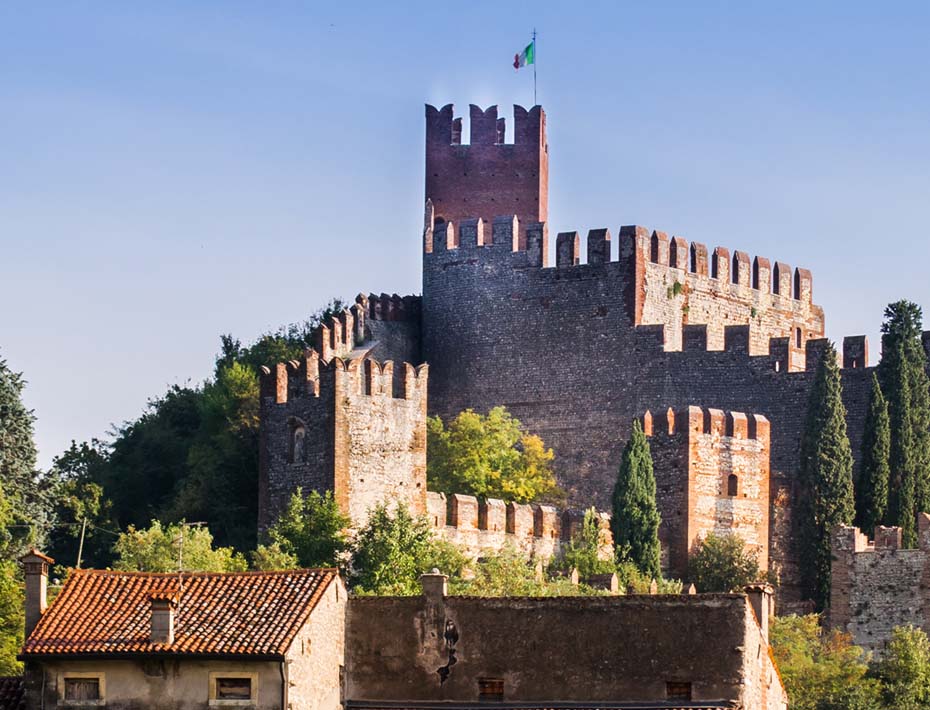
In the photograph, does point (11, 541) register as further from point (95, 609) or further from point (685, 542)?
point (95, 609)

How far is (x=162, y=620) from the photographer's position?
57312 mm

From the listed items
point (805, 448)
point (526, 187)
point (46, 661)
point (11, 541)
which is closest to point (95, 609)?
point (46, 661)

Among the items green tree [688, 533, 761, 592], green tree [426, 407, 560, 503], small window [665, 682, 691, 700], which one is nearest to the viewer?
small window [665, 682, 691, 700]

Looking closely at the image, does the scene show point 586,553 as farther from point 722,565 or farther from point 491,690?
point 491,690

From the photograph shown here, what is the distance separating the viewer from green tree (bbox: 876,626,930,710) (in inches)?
2990

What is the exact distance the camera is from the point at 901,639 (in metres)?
77.9

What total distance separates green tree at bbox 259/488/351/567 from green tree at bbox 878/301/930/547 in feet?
45.7

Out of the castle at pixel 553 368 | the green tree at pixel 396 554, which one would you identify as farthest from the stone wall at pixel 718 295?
the green tree at pixel 396 554

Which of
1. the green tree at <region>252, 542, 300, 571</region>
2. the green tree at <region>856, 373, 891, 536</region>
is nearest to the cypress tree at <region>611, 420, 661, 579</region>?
the green tree at <region>856, 373, 891, 536</region>

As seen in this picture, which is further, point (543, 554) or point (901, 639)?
point (543, 554)

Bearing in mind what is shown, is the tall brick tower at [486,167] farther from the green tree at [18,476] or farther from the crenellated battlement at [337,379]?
the green tree at [18,476]

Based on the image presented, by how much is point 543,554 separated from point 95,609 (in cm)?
2581

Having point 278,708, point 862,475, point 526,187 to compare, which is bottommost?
point 278,708

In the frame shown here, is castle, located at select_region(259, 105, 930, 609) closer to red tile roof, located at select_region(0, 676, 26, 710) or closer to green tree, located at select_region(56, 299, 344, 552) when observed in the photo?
green tree, located at select_region(56, 299, 344, 552)
